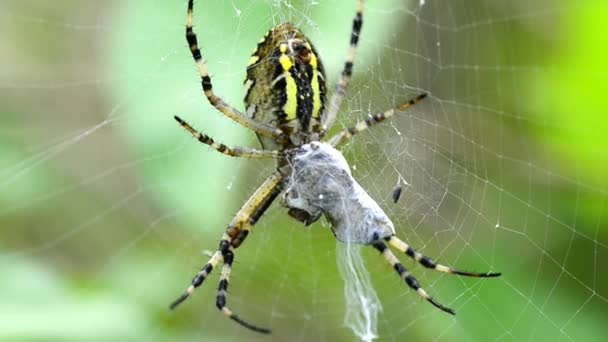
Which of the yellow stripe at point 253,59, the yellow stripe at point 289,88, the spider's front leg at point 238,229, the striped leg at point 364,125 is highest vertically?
the yellow stripe at point 253,59

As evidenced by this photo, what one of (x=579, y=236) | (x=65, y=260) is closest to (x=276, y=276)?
(x=65, y=260)

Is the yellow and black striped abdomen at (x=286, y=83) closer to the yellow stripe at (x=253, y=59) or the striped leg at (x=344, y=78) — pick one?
the yellow stripe at (x=253, y=59)

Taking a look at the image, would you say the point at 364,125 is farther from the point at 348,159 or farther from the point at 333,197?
the point at 348,159

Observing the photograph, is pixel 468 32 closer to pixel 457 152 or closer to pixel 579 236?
pixel 457 152

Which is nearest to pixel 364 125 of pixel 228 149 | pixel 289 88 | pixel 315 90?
pixel 315 90

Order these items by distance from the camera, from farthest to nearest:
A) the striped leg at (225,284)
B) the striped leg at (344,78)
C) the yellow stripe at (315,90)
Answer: the striped leg at (225,284), the striped leg at (344,78), the yellow stripe at (315,90)

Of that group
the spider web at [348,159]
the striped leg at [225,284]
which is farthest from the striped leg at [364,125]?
the striped leg at [225,284]

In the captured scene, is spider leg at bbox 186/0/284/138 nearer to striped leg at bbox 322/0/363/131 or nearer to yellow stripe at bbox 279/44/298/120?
yellow stripe at bbox 279/44/298/120

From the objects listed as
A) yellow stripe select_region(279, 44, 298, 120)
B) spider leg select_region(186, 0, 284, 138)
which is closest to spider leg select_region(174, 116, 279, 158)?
spider leg select_region(186, 0, 284, 138)
